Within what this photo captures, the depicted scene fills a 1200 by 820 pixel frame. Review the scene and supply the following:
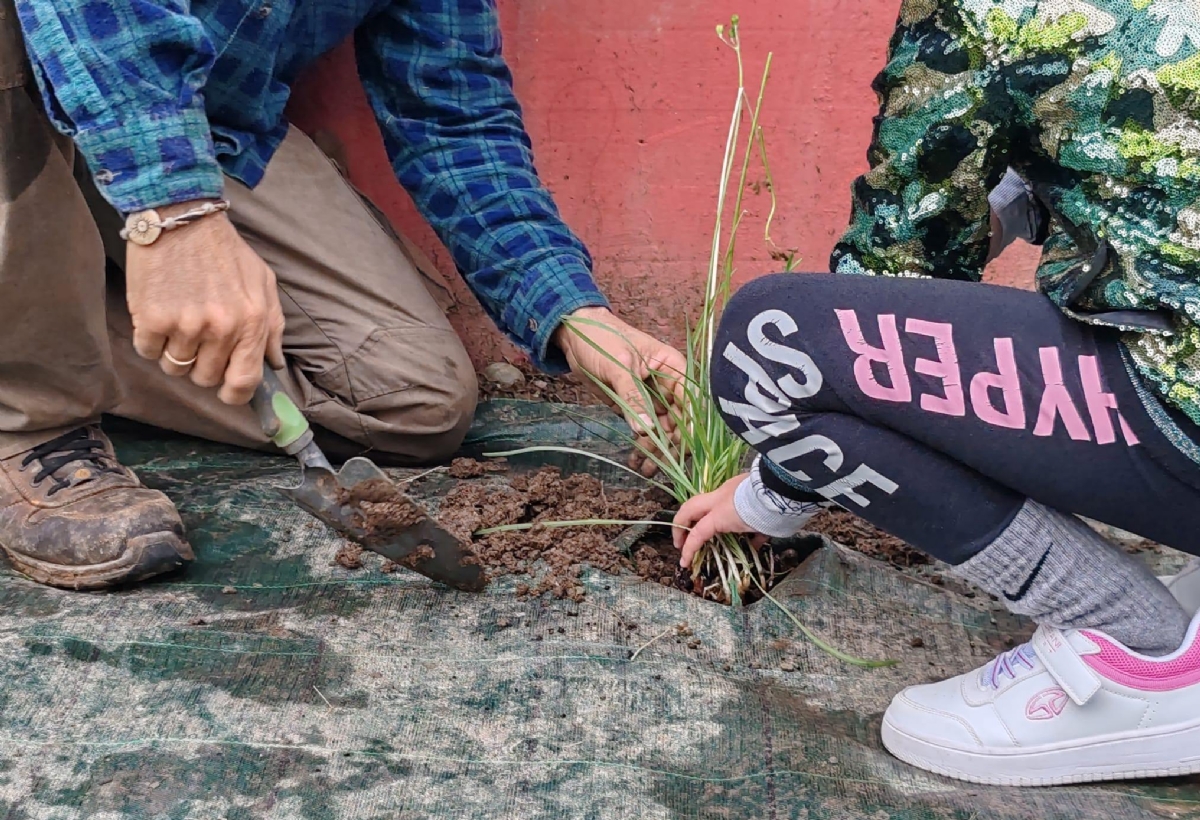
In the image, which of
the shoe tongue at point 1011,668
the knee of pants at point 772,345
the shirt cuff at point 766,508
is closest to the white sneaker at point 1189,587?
the shoe tongue at point 1011,668

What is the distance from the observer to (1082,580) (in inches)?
44.2

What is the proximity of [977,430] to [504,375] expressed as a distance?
137 centimetres

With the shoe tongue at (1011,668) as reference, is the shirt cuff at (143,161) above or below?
above

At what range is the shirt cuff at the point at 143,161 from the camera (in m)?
1.16

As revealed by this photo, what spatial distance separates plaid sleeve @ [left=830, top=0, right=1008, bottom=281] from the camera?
3.43ft

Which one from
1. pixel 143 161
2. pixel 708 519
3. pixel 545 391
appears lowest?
pixel 545 391

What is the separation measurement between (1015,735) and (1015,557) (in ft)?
0.64

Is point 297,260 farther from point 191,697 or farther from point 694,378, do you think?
point 191,697

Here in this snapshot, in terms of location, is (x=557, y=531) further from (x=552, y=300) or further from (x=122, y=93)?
(x=122, y=93)

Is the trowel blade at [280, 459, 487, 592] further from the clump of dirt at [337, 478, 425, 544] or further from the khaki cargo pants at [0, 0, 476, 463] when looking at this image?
the khaki cargo pants at [0, 0, 476, 463]

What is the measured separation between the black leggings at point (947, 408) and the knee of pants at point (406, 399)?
846 millimetres

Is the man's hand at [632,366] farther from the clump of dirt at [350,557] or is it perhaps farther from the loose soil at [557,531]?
the clump of dirt at [350,557]

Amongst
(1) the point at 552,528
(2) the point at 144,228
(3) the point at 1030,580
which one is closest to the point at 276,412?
(2) the point at 144,228

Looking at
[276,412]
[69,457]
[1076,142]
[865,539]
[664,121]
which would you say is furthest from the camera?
[664,121]
